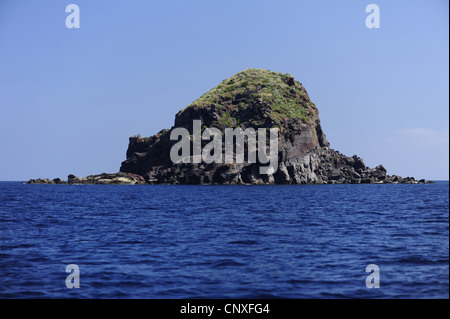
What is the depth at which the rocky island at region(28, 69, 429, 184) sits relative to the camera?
143625 millimetres

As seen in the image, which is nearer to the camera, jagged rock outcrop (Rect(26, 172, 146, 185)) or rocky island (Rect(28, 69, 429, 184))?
rocky island (Rect(28, 69, 429, 184))

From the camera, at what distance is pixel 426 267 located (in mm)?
18328

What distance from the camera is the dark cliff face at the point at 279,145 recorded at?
14325cm

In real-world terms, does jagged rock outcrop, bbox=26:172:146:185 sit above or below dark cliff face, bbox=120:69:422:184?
below

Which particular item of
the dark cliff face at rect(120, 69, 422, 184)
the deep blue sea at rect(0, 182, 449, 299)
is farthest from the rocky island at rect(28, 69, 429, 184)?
the deep blue sea at rect(0, 182, 449, 299)

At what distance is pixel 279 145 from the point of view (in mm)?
146250

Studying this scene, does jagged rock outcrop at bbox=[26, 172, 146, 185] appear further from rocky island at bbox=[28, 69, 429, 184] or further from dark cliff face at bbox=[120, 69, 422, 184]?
dark cliff face at bbox=[120, 69, 422, 184]

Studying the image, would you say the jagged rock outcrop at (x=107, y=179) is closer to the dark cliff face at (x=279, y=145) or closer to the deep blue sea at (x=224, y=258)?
the dark cliff face at (x=279, y=145)

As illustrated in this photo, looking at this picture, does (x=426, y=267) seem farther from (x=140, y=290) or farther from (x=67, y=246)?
(x=67, y=246)

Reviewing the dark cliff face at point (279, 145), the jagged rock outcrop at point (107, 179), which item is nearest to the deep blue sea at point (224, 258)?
the dark cliff face at point (279, 145)

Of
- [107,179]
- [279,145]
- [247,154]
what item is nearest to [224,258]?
[247,154]
